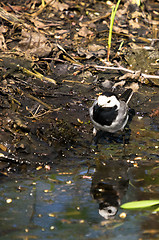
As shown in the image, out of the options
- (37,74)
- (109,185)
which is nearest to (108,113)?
(109,185)

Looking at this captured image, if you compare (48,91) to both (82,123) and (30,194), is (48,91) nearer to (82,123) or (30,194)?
(82,123)

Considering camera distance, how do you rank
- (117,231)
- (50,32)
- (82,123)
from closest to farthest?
(117,231) → (82,123) → (50,32)

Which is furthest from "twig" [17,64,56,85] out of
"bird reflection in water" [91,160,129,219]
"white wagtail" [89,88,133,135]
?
"bird reflection in water" [91,160,129,219]

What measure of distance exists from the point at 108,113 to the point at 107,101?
20cm

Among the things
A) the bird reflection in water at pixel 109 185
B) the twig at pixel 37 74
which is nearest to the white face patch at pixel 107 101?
the bird reflection in water at pixel 109 185

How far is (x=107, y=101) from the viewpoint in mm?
6047

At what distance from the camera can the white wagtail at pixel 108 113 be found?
600 centimetres

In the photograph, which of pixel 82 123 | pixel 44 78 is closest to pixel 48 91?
pixel 44 78

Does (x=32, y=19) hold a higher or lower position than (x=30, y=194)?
higher

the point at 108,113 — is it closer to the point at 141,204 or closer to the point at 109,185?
the point at 109,185

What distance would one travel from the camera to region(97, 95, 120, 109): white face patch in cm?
596

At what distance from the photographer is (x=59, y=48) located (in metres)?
7.72

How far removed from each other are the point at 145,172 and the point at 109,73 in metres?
2.80

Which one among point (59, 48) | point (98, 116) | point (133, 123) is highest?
point (59, 48)
